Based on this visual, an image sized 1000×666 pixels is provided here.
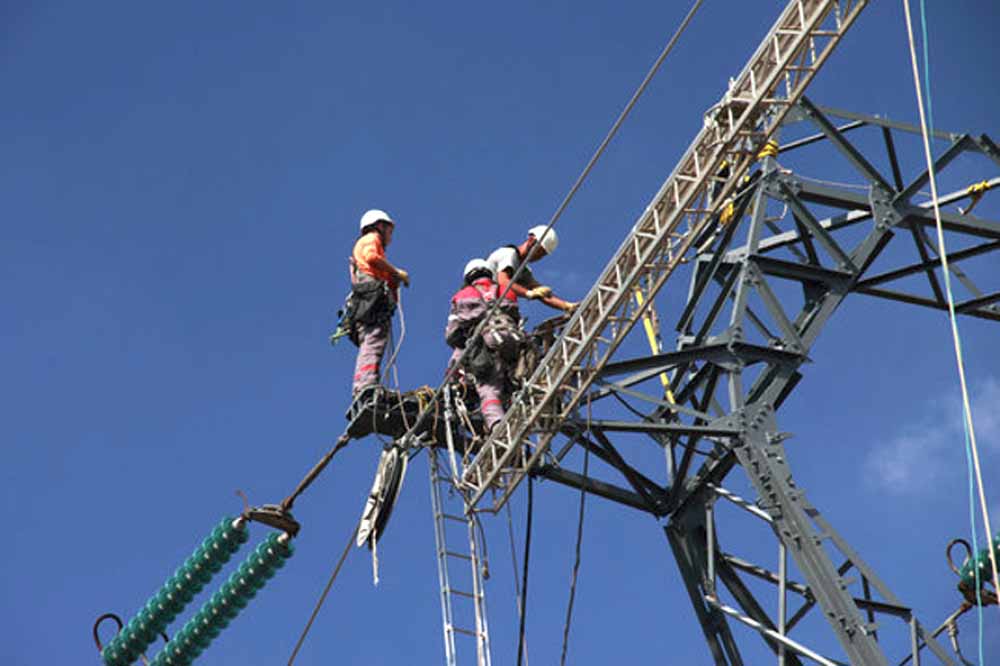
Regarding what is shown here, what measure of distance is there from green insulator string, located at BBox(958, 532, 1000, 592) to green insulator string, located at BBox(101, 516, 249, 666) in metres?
8.15

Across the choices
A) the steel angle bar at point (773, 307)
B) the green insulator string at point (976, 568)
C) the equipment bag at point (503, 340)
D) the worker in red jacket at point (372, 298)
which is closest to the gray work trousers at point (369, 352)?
the worker in red jacket at point (372, 298)

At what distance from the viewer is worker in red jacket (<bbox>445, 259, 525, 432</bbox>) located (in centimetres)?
2450

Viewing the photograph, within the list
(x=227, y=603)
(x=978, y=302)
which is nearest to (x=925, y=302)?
(x=978, y=302)

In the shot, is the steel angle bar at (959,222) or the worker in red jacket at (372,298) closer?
the steel angle bar at (959,222)

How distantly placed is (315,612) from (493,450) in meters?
2.76

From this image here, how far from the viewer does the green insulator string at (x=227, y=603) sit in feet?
80.3

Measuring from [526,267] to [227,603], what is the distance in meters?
5.57

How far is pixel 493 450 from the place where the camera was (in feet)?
78.0

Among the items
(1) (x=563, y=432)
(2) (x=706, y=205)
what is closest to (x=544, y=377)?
(1) (x=563, y=432)

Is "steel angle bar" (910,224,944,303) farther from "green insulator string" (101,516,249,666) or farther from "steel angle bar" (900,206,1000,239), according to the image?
"green insulator string" (101,516,249,666)

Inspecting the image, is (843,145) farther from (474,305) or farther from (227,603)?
(227,603)

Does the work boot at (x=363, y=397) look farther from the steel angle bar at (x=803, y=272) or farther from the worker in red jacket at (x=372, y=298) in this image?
the steel angle bar at (x=803, y=272)

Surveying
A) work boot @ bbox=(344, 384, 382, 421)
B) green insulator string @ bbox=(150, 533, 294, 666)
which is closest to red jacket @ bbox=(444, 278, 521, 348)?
work boot @ bbox=(344, 384, 382, 421)

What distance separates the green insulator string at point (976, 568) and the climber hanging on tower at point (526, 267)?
581 cm
